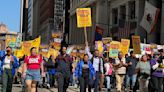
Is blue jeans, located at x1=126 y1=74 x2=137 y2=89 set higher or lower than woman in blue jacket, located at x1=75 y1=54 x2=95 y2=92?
lower

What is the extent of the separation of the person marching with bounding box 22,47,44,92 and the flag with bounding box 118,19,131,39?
42.1 m

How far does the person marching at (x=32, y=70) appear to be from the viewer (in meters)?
13.5

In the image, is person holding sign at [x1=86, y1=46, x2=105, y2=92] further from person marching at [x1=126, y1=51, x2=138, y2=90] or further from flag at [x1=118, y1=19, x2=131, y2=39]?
flag at [x1=118, y1=19, x2=131, y2=39]

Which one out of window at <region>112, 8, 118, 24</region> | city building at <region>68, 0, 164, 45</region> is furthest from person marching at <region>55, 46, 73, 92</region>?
window at <region>112, 8, 118, 24</region>

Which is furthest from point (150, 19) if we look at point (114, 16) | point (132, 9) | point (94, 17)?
point (94, 17)

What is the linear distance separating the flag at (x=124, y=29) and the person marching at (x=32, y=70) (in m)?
42.1

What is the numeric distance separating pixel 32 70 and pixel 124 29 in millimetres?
44243

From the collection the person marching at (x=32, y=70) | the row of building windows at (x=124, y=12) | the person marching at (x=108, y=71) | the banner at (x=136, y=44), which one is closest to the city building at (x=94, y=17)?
the row of building windows at (x=124, y=12)

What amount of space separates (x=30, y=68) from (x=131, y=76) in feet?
23.4

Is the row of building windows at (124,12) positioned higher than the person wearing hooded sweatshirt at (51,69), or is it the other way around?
the row of building windows at (124,12)

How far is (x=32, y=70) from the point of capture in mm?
13586

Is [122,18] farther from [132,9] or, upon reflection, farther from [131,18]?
[131,18]

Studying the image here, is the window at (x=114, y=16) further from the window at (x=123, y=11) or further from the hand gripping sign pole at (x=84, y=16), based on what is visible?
the hand gripping sign pole at (x=84, y=16)

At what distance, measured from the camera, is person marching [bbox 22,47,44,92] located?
13477mm
